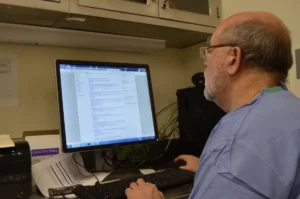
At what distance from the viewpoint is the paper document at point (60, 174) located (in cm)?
138

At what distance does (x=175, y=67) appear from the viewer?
2.25 m

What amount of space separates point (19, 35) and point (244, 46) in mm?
1036

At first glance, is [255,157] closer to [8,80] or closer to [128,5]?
[128,5]

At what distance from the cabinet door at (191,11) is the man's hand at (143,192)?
0.85 m

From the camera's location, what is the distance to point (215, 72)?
1079 millimetres

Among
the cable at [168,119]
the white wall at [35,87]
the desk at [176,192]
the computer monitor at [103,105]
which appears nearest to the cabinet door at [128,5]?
the computer monitor at [103,105]

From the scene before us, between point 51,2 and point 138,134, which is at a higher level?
point 51,2

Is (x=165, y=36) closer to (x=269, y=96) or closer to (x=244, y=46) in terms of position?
(x=244, y=46)

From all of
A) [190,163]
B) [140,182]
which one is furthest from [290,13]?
[140,182]

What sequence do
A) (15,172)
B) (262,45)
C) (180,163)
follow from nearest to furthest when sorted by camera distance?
1. (262,45)
2. (15,172)
3. (180,163)

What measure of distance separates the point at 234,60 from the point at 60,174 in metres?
0.85

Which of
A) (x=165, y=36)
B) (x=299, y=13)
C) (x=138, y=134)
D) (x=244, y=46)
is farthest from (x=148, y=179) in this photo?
(x=299, y=13)

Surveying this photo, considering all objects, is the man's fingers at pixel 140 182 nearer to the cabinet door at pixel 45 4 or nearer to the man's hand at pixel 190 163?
the man's hand at pixel 190 163

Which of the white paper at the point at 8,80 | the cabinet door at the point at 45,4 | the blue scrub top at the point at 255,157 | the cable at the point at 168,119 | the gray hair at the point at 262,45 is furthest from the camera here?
the cable at the point at 168,119
